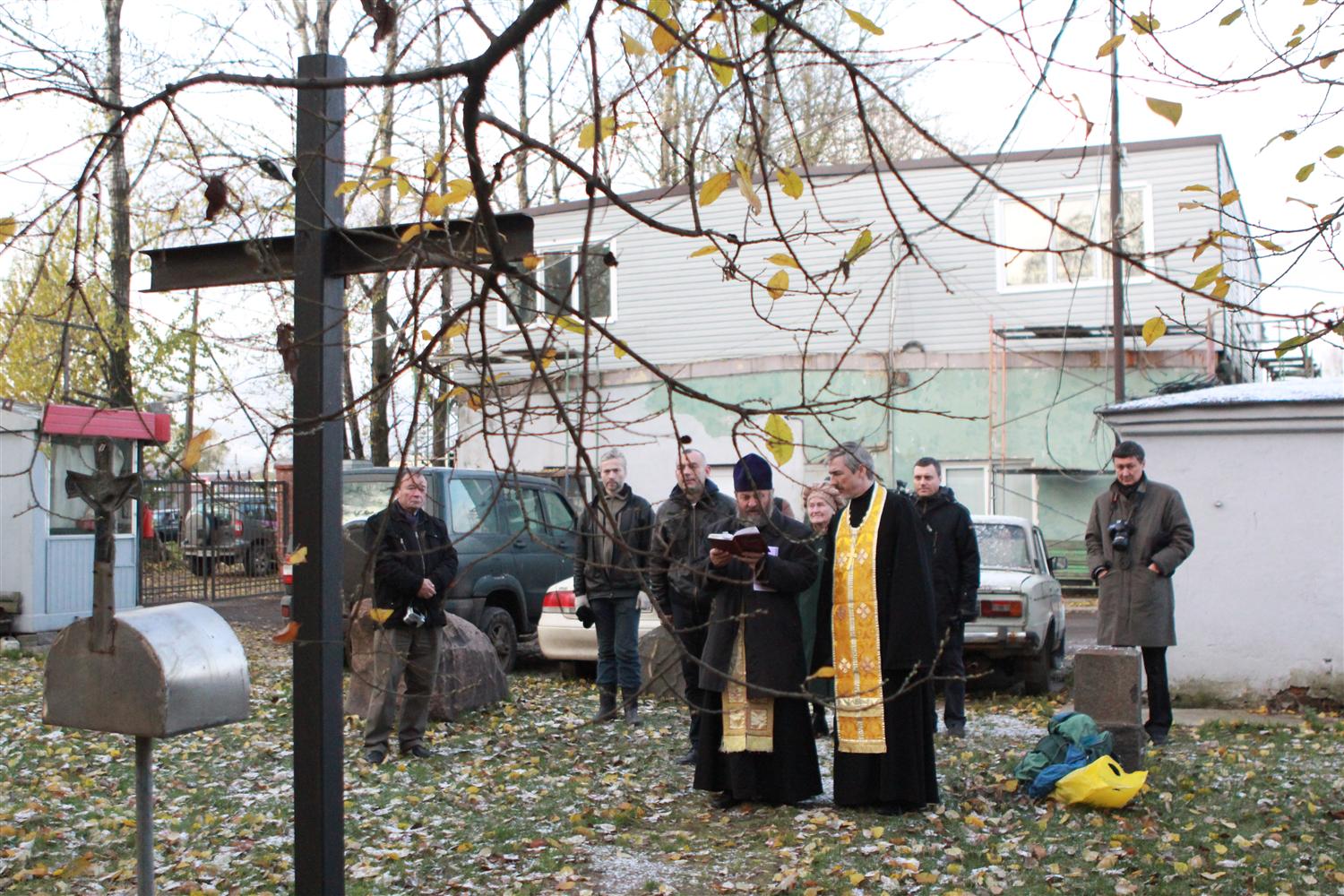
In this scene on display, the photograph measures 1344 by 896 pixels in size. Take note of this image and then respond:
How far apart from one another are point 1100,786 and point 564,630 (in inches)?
238

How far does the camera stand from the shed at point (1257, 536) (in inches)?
401

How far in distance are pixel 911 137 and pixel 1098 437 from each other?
12.0m

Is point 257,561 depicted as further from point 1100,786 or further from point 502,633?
point 1100,786

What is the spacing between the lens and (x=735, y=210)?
22641 millimetres

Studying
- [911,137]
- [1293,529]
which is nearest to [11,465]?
[1293,529]

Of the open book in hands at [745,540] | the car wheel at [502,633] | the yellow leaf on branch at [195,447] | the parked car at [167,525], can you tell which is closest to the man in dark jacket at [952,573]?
the open book in hands at [745,540]

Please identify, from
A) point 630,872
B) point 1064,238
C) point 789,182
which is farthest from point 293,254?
point 1064,238

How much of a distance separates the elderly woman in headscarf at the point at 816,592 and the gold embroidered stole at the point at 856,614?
0.47 ft

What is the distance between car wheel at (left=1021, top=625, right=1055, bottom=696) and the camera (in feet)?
A: 37.5

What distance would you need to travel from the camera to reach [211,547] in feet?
65.9

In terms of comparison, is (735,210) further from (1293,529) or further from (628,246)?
(1293,529)

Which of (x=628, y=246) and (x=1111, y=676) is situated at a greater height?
(x=628, y=246)

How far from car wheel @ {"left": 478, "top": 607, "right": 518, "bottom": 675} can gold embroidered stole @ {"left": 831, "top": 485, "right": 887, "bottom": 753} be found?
18.2 feet

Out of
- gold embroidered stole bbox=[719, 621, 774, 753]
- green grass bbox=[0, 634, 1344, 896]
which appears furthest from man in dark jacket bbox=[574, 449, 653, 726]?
gold embroidered stole bbox=[719, 621, 774, 753]
